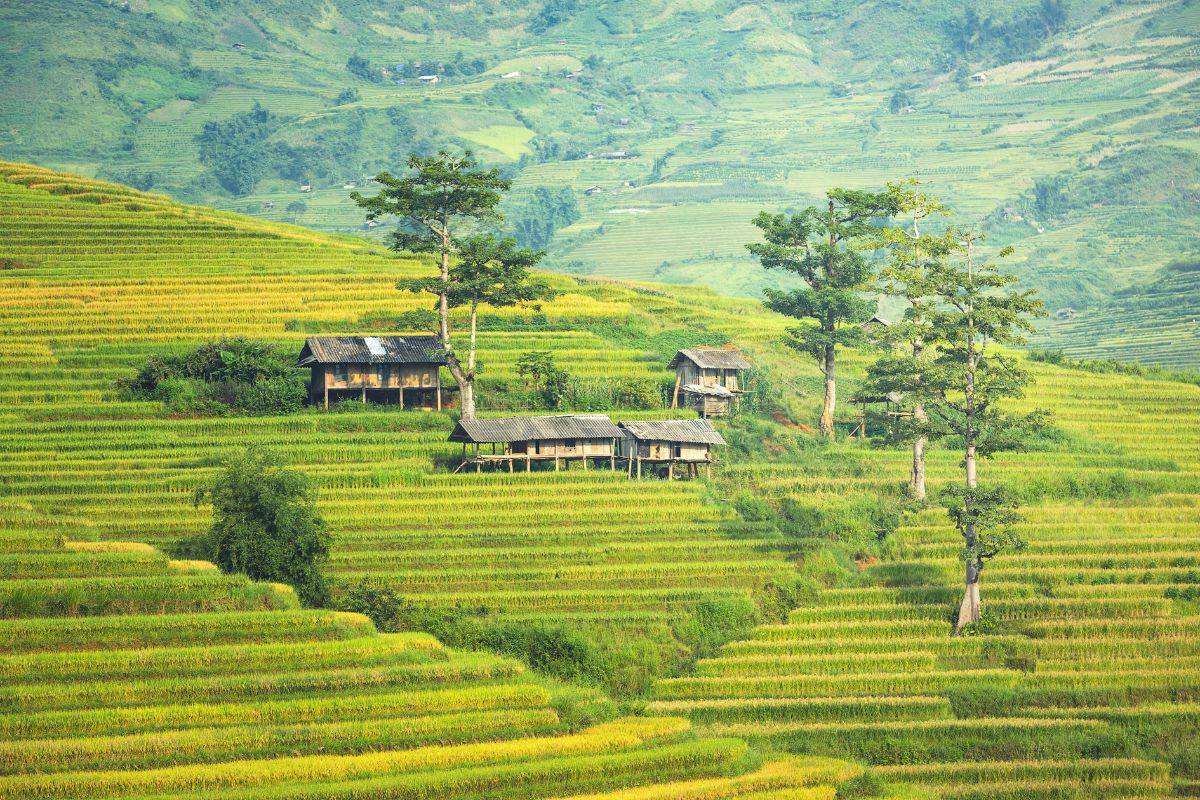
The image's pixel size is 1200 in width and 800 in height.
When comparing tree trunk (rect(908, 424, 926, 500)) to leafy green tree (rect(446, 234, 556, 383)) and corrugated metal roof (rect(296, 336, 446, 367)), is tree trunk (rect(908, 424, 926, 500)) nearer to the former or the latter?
leafy green tree (rect(446, 234, 556, 383))

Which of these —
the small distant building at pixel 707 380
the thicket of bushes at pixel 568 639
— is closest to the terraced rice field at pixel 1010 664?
the thicket of bushes at pixel 568 639

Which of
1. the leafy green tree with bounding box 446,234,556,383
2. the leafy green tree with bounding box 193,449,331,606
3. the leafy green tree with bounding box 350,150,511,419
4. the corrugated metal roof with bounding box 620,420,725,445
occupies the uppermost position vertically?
the leafy green tree with bounding box 350,150,511,419

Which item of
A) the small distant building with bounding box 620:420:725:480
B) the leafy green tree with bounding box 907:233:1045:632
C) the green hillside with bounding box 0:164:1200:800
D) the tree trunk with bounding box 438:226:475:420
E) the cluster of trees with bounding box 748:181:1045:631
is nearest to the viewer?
the green hillside with bounding box 0:164:1200:800

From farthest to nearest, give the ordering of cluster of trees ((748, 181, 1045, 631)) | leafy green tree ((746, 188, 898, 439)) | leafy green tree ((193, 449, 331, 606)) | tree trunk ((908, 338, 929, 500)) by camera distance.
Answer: leafy green tree ((746, 188, 898, 439)) → tree trunk ((908, 338, 929, 500)) → cluster of trees ((748, 181, 1045, 631)) → leafy green tree ((193, 449, 331, 606))

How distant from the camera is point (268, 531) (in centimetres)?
4862

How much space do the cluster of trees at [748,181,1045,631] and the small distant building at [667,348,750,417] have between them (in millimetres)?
3300

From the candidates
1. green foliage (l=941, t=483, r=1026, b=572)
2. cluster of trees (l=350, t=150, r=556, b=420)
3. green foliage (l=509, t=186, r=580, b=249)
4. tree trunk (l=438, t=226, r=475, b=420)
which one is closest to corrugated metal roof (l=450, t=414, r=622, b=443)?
tree trunk (l=438, t=226, r=475, b=420)

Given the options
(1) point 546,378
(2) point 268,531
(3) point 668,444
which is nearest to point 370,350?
(1) point 546,378

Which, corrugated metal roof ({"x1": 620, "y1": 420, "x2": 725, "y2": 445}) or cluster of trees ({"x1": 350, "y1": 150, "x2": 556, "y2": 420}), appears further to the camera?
cluster of trees ({"x1": 350, "y1": 150, "x2": 556, "y2": 420})

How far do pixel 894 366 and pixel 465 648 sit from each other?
19612mm

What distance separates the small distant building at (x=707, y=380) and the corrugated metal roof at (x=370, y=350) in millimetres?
10748

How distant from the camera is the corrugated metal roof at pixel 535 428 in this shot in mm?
59750

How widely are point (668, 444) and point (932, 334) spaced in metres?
11.3

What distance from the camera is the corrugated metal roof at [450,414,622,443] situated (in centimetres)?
5975
